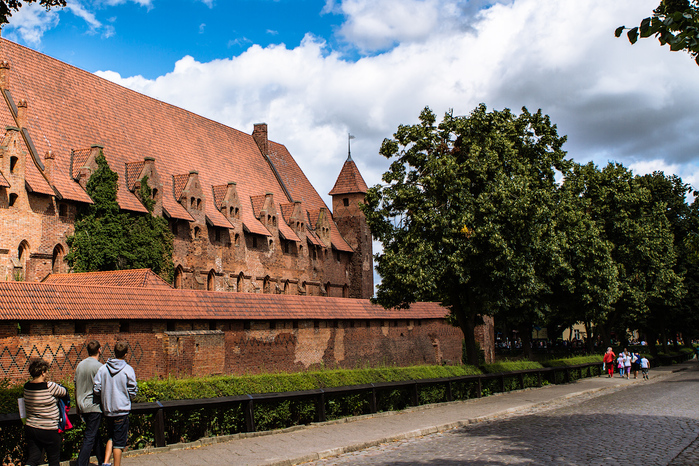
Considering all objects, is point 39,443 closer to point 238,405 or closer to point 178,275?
point 238,405

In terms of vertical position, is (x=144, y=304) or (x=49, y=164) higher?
(x=49, y=164)

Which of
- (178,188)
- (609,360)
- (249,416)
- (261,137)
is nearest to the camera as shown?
(249,416)

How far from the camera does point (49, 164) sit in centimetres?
2895

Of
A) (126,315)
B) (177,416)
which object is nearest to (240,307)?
(126,315)

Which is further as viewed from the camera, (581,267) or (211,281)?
(211,281)

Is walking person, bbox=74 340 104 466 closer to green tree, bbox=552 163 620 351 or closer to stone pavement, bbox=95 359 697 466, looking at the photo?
stone pavement, bbox=95 359 697 466

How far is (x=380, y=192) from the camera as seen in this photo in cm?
2717

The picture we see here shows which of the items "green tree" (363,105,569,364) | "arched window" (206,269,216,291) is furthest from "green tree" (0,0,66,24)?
"arched window" (206,269,216,291)

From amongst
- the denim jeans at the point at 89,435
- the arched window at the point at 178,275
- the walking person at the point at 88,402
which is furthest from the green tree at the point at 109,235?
the denim jeans at the point at 89,435

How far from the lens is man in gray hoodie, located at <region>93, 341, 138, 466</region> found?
886 centimetres

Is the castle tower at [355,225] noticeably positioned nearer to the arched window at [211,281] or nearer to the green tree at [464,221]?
the arched window at [211,281]

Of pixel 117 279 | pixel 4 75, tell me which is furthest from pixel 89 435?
pixel 4 75

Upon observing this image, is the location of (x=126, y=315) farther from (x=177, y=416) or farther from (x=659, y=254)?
(x=659, y=254)

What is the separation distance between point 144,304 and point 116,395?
38.5 ft
